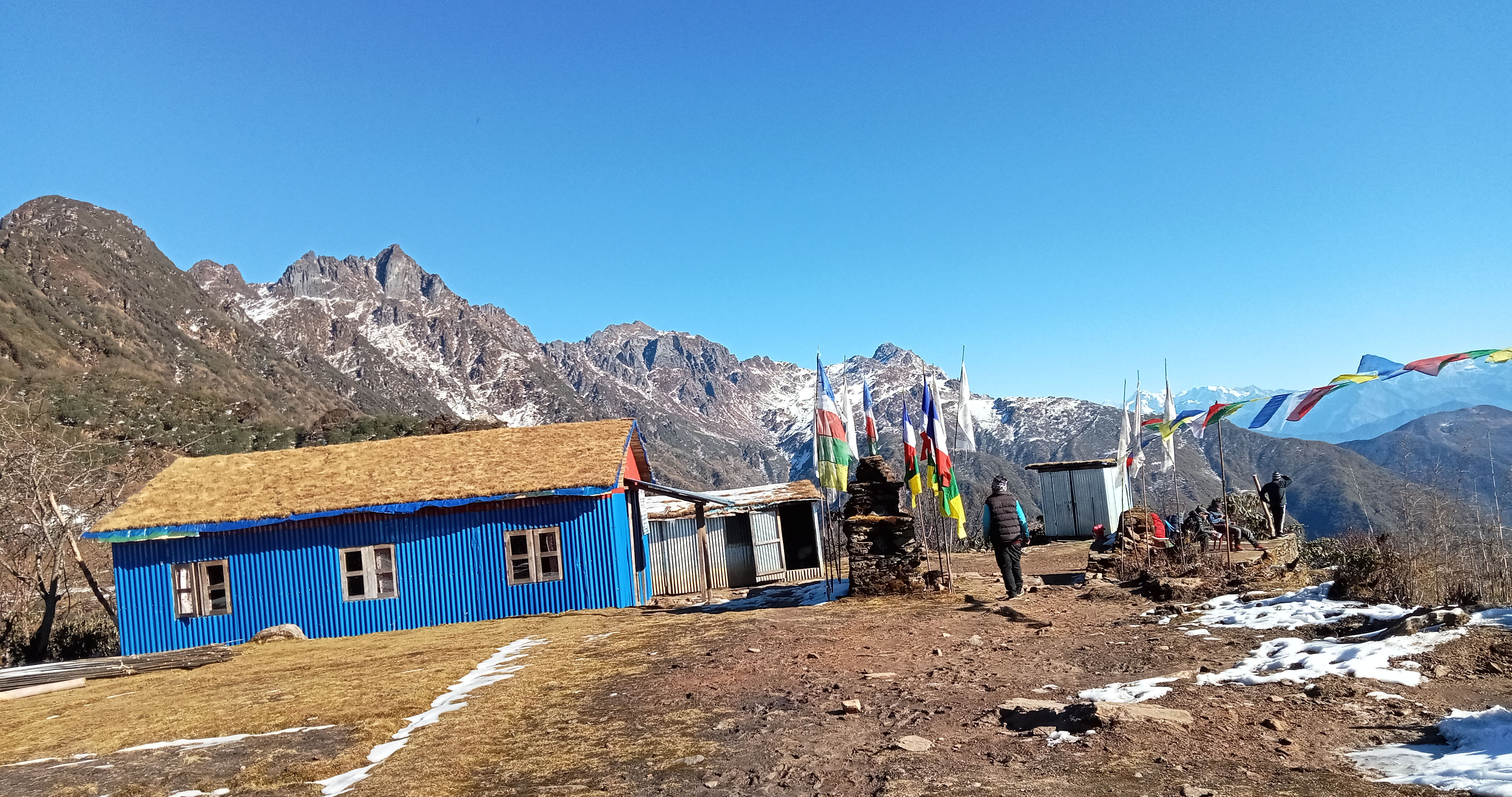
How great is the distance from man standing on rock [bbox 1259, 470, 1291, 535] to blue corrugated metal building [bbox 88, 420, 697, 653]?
13.8m

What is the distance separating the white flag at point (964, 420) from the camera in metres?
19.7

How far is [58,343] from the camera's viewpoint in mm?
78312

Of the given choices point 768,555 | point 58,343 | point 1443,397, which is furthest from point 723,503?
point 1443,397

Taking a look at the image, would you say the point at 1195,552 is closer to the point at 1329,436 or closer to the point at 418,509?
the point at 418,509

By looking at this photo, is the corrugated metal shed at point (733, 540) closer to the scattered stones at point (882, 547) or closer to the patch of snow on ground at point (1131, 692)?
the scattered stones at point (882, 547)

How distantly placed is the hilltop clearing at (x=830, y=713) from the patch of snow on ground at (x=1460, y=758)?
5.7 inches

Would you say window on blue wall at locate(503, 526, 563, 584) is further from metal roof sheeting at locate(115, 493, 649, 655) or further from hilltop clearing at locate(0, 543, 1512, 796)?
hilltop clearing at locate(0, 543, 1512, 796)

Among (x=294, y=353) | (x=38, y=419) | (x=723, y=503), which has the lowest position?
(x=723, y=503)

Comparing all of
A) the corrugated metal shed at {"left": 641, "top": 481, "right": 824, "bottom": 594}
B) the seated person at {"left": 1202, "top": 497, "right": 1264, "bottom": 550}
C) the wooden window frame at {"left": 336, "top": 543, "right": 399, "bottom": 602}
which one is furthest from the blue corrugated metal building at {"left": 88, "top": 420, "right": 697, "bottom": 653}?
the seated person at {"left": 1202, "top": 497, "right": 1264, "bottom": 550}

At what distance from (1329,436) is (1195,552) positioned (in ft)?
100

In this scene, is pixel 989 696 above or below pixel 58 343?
below

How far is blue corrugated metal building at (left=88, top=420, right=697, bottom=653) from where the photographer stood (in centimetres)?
2033

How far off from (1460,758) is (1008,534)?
32.1ft

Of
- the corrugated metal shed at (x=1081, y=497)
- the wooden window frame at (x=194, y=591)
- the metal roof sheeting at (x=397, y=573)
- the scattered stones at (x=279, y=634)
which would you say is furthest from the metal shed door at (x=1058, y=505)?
Result: the wooden window frame at (x=194, y=591)
